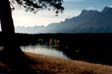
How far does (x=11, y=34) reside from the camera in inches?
928

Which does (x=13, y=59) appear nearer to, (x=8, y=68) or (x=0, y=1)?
(x=8, y=68)

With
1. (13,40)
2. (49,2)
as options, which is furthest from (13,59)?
(49,2)

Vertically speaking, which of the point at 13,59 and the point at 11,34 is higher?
the point at 11,34

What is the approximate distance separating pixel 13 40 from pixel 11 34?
67 centimetres

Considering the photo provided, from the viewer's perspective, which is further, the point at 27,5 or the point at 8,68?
the point at 27,5

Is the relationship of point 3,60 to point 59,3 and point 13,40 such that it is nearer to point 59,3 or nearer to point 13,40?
point 13,40

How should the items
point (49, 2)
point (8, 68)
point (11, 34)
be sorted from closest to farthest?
1. point (8, 68)
2. point (11, 34)
3. point (49, 2)

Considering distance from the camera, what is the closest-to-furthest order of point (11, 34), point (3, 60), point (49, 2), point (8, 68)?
point (8, 68)
point (3, 60)
point (11, 34)
point (49, 2)

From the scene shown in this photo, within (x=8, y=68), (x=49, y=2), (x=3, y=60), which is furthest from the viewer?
(x=49, y=2)

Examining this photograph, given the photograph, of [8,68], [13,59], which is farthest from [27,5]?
[8,68]

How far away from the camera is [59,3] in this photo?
25.7 metres

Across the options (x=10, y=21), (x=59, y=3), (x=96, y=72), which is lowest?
(x=96, y=72)

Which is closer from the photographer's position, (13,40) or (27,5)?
(13,40)

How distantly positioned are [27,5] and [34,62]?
6.38m
